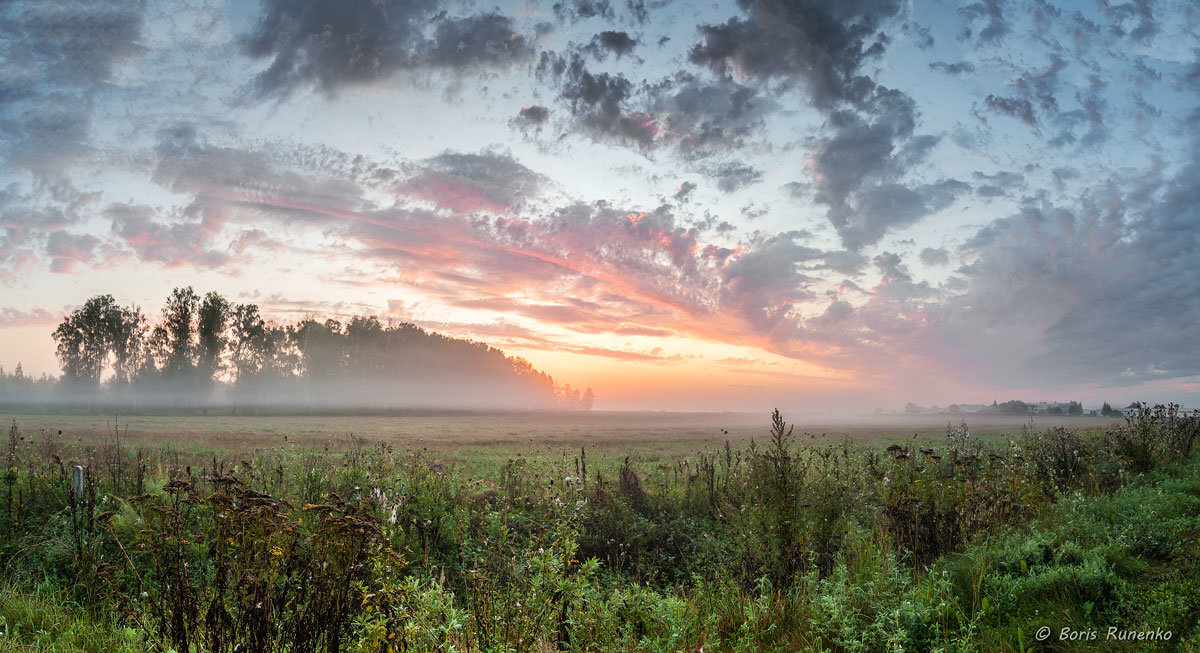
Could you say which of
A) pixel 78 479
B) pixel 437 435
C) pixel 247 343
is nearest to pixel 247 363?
pixel 247 343

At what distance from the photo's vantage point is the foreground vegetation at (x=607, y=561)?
3.81 metres

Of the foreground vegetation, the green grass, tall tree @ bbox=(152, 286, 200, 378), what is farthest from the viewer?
tall tree @ bbox=(152, 286, 200, 378)

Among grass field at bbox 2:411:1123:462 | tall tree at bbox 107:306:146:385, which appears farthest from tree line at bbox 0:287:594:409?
grass field at bbox 2:411:1123:462

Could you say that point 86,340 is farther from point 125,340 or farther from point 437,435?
point 437,435

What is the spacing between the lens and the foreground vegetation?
12.5ft

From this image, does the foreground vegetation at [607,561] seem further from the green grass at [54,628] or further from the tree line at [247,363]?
the tree line at [247,363]

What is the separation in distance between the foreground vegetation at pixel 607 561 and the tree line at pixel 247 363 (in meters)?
76.2

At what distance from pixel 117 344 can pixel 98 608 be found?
90202 millimetres

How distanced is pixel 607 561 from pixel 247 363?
9156cm

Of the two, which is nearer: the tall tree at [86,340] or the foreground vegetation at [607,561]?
the foreground vegetation at [607,561]

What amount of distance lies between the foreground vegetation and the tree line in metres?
76.2

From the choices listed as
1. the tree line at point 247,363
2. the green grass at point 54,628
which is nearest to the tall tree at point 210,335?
the tree line at point 247,363

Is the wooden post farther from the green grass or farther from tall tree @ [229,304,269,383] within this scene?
tall tree @ [229,304,269,383]

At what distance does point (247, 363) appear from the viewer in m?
84.4
